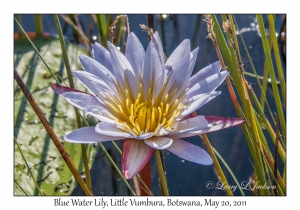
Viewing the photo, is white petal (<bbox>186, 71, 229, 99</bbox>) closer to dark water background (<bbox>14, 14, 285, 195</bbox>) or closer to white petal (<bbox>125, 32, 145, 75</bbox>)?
white petal (<bbox>125, 32, 145, 75</bbox>)

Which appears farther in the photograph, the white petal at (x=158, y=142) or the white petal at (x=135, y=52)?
the white petal at (x=135, y=52)

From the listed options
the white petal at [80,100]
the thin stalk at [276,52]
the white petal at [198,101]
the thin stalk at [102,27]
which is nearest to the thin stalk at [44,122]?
the white petal at [80,100]

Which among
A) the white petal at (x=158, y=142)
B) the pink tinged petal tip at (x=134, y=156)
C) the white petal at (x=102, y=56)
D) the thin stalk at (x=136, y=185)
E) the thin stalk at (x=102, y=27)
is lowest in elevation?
the thin stalk at (x=136, y=185)

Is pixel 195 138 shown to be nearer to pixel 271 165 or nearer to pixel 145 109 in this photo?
pixel 271 165

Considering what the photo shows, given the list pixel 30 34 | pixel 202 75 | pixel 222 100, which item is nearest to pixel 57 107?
pixel 30 34

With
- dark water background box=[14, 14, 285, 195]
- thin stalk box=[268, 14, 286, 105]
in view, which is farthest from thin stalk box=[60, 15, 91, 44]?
thin stalk box=[268, 14, 286, 105]

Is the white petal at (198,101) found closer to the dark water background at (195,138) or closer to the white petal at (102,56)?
the white petal at (102,56)
